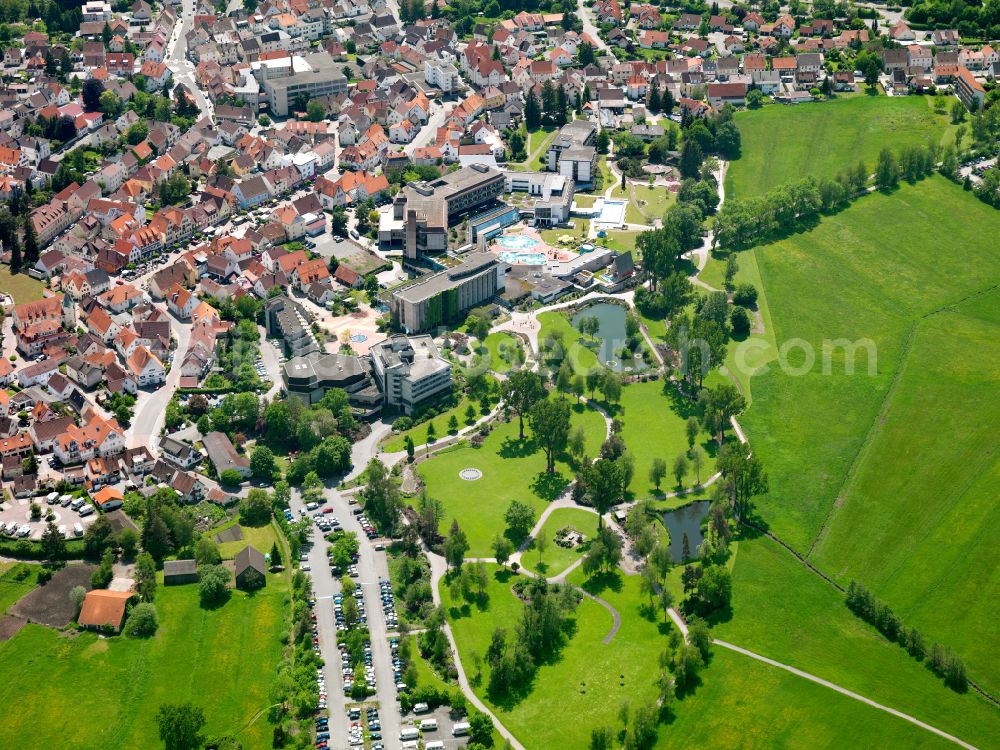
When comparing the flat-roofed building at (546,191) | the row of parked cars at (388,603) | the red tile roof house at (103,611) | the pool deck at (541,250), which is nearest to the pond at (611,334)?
the pool deck at (541,250)

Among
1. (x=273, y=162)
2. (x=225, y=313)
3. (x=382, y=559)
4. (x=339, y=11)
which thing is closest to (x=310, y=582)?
(x=382, y=559)

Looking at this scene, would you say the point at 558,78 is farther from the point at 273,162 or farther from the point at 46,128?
the point at 46,128

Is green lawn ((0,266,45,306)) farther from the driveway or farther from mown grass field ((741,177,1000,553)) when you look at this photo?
mown grass field ((741,177,1000,553))

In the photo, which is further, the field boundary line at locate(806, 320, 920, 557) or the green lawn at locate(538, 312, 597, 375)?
the green lawn at locate(538, 312, 597, 375)

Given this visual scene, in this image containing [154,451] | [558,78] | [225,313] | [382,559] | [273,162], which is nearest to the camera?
[382,559]

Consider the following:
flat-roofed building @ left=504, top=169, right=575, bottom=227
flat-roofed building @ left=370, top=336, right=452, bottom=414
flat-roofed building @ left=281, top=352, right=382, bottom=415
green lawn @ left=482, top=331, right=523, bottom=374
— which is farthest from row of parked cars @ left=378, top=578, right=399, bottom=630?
flat-roofed building @ left=504, top=169, right=575, bottom=227

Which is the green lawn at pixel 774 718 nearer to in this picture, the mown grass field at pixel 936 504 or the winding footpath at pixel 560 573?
the winding footpath at pixel 560 573
